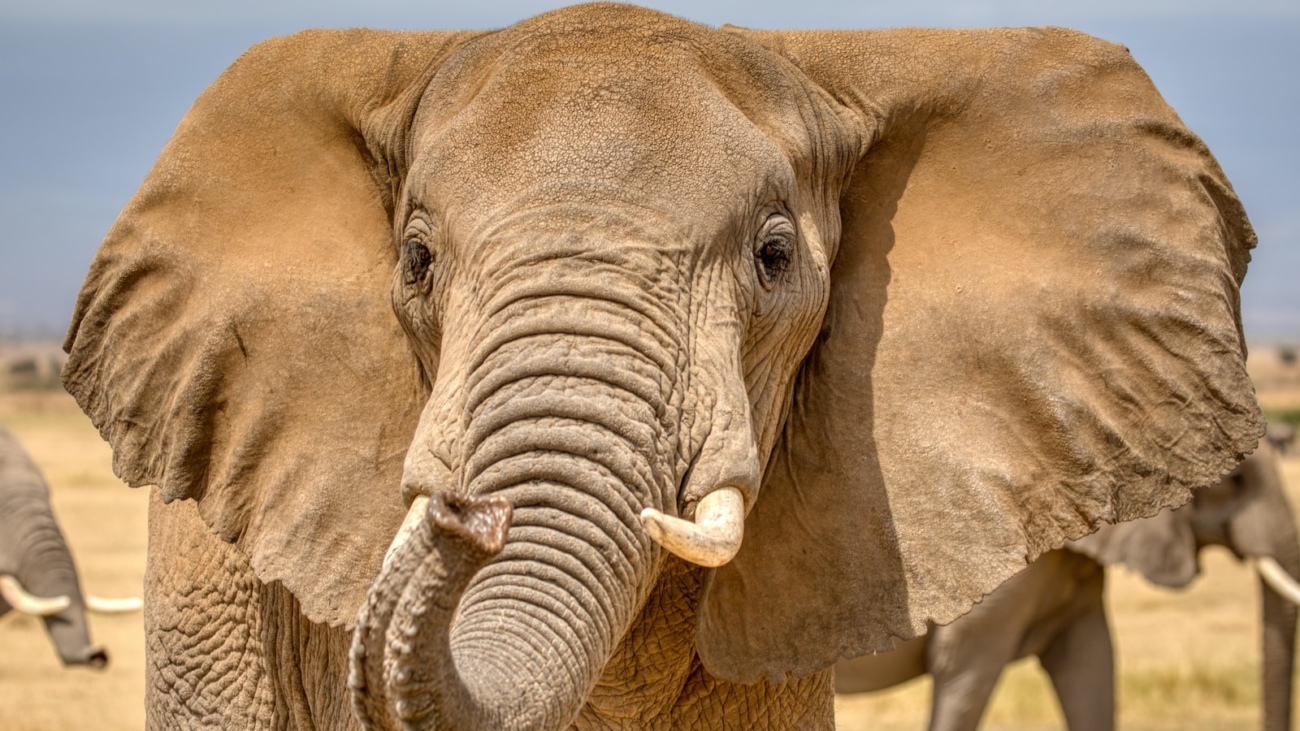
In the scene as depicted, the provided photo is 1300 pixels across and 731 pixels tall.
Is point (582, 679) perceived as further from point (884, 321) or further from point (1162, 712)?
point (1162, 712)

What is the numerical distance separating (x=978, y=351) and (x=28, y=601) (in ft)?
21.6

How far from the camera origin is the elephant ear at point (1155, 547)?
9234 millimetres

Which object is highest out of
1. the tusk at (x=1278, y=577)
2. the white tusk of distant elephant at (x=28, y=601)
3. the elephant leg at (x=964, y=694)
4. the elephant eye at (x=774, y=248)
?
the elephant eye at (x=774, y=248)

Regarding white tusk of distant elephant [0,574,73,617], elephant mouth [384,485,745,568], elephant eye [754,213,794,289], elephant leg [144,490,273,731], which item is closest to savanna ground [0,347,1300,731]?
white tusk of distant elephant [0,574,73,617]

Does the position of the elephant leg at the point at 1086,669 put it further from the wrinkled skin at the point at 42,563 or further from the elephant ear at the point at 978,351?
the elephant ear at the point at 978,351

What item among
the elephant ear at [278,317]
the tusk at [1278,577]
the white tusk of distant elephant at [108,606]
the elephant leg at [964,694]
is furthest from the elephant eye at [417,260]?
A: the tusk at [1278,577]

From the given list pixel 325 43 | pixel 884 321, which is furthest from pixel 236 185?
pixel 884 321

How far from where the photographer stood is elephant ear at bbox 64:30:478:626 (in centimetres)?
370

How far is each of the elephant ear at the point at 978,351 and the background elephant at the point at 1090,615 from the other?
194 inches

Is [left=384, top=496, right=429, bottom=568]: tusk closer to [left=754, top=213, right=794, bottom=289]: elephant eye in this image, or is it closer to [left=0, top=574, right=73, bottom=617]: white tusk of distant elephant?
[left=754, top=213, right=794, bottom=289]: elephant eye

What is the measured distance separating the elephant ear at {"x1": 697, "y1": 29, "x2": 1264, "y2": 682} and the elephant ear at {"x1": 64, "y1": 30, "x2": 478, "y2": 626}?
76 centimetres

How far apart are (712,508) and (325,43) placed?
1592mm

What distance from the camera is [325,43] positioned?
397 centimetres

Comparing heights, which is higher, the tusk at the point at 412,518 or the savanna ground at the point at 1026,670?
the tusk at the point at 412,518
